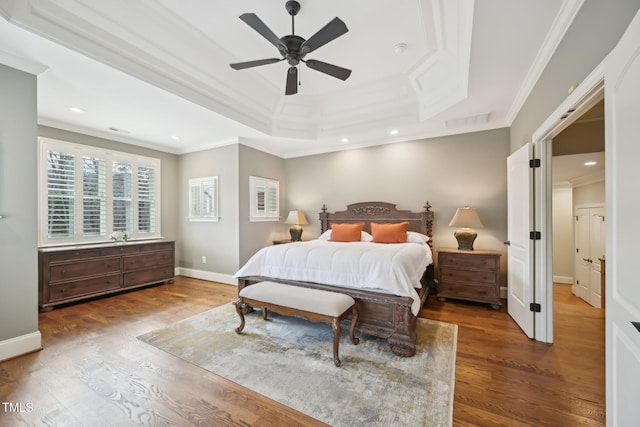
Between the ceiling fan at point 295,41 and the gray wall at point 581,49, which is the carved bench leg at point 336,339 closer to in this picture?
the ceiling fan at point 295,41

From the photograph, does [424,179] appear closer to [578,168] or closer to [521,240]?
[521,240]

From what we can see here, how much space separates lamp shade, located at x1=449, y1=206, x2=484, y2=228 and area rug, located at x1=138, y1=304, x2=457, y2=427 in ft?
5.07

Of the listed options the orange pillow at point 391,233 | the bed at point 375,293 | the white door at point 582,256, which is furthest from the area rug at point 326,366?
the white door at point 582,256

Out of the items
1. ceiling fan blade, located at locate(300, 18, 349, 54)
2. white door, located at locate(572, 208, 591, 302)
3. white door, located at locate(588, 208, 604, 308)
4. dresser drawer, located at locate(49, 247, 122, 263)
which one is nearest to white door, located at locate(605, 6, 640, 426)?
ceiling fan blade, located at locate(300, 18, 349, 54)

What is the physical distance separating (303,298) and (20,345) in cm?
264

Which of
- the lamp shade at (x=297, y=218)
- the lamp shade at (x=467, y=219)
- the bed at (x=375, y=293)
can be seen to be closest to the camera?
the bed at (x=375, y=293)

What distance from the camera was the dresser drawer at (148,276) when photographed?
4.26m

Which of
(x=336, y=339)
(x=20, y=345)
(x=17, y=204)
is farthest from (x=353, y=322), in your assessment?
(x=17, y=204)

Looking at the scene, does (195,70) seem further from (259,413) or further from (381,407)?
(381,407)

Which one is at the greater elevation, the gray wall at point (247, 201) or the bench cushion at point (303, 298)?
the gray wall at point (247, 201)

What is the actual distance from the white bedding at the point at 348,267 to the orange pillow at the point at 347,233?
124 cm

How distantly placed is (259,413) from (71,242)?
4.28 metres

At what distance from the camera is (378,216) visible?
4820 millimetres

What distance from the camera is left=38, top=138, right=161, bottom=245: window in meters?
3.75
